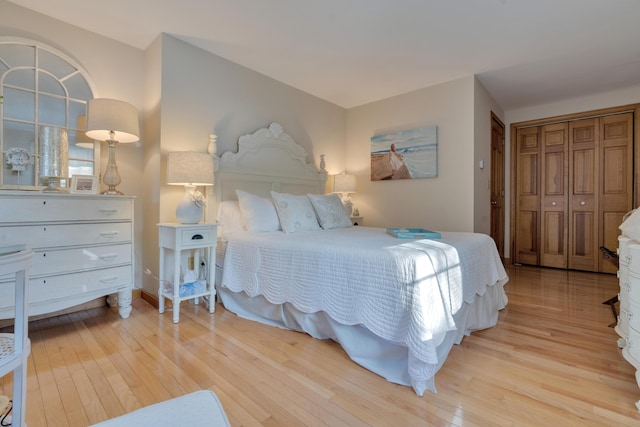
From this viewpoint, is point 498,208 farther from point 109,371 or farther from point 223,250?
point 109,371

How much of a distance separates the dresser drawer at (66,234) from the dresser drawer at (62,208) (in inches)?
1.9

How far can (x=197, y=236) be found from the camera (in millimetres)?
2412

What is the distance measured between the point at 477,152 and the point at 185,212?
3.13 m

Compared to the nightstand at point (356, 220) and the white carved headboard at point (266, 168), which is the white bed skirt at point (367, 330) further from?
the nightstand at point (356, 220)

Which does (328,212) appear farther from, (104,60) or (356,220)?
(104,60)

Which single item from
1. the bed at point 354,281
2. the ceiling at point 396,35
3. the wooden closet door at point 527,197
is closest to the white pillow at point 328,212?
the bed at point 354,281

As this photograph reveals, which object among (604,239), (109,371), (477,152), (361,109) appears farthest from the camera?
(361,109)

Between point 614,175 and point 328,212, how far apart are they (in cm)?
388

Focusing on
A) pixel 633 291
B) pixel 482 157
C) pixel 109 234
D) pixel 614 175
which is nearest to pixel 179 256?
pixel 109 234

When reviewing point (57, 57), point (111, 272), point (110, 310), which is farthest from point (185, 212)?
point (57, 57)

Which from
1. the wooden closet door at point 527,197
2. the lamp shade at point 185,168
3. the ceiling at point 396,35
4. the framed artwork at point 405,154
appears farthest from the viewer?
the wooden closet door at point 527,197

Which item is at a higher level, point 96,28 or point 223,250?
point 96,28

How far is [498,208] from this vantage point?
4.44m

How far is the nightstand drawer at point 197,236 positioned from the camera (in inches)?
91.9
